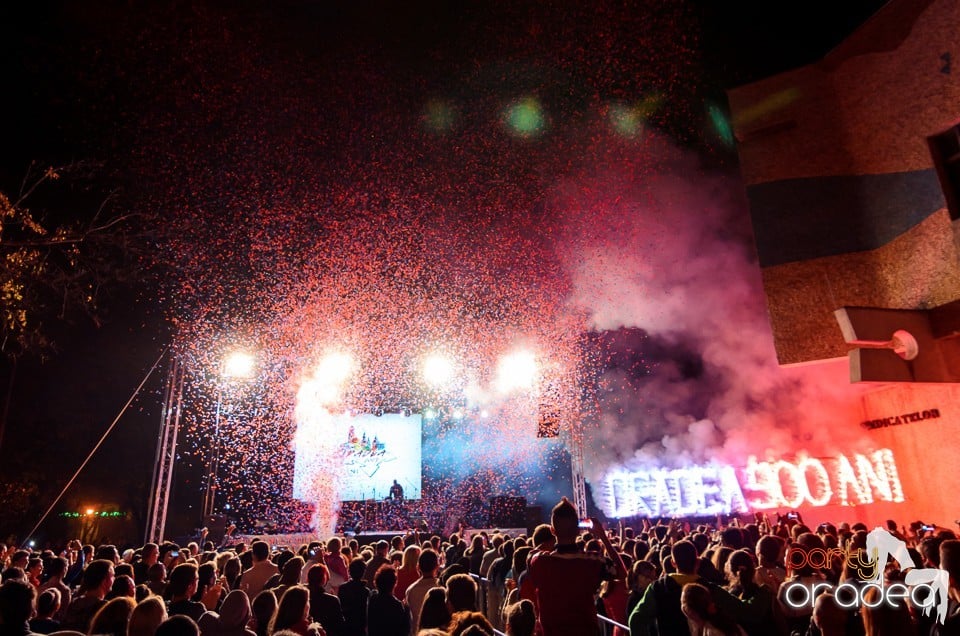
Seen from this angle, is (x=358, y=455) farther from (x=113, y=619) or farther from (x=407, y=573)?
(x=113, y=619)

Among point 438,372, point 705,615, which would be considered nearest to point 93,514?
point 438,372

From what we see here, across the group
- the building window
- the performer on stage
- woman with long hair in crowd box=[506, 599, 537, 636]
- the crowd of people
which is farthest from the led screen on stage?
woman with long hair in crowd box=[506, 599, 537, 636]

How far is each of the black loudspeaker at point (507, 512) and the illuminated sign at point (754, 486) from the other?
3.45 meters

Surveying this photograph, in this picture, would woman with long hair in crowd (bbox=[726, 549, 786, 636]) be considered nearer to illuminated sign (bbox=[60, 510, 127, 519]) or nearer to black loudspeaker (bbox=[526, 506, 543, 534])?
black loudspeaker (bbox=[526, 506, 543, 534])

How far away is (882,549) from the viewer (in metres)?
6.05

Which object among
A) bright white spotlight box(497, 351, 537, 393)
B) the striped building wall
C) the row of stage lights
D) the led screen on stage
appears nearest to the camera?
the striped building wall

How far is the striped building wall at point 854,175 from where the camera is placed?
11.9 metres

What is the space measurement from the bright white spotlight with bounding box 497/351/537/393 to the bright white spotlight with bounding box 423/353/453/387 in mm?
2491

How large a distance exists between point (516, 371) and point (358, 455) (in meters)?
8.02

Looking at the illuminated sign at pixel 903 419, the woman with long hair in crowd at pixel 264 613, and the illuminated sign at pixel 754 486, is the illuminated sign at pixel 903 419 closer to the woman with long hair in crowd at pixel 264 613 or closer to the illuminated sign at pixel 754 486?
the illuminated sign at pixel 754 486

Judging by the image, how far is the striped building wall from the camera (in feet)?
39.2

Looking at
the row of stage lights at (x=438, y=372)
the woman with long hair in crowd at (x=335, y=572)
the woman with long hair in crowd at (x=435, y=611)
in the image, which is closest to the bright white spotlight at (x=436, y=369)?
the row of stage lights at (x=438, y=372)

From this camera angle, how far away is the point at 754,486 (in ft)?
61.4

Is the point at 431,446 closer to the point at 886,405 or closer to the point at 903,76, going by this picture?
the point at 886,405
